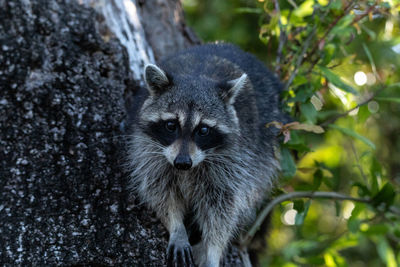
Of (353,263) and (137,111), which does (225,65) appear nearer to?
(137,111)

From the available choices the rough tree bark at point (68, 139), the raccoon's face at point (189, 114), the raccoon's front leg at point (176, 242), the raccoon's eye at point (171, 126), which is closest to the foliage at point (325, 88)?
the raccoon's face at point (189, 114)

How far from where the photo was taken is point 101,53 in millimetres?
2672

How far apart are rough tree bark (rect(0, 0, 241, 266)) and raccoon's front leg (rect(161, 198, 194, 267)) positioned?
0.15 ft

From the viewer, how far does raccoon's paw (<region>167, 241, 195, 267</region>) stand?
2.18 metres

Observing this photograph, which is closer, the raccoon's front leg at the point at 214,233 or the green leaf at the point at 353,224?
the raccoon's front leg at the point at 214,233

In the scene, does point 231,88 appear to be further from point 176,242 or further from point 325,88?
point 325,88

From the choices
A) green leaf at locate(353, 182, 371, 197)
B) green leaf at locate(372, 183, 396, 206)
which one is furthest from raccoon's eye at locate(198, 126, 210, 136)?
green leaf at locate(372, 183, 396, 206)

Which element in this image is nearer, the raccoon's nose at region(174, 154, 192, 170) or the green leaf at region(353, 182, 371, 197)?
the raccoon's nose at region(174, 154, 192, 170)

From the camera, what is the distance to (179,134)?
2336 millimetres

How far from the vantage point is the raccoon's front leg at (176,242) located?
7.25 feet


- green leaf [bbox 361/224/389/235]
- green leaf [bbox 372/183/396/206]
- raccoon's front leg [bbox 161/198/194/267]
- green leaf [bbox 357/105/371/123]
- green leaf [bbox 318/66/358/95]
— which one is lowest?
green leaf [bbox 361/224/389/235]

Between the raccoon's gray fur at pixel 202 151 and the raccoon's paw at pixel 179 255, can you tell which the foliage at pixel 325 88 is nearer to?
the raccoon's gray fur at pixel 202 151

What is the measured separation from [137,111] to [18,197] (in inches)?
31.7

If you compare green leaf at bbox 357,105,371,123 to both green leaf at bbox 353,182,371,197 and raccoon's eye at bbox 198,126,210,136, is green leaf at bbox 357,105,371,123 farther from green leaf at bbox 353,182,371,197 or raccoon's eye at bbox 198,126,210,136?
raccoon's eye at bbox 198,126,210,136
